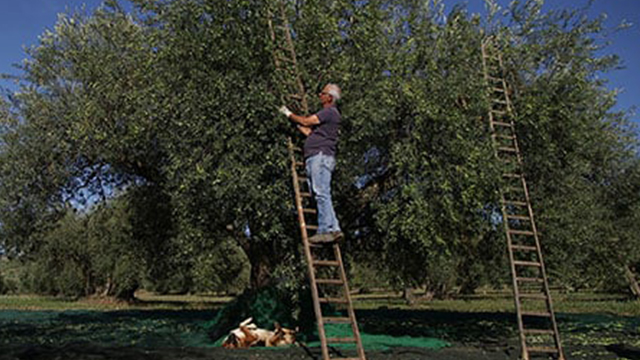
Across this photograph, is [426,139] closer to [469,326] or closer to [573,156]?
[573,156]

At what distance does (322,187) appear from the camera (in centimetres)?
853

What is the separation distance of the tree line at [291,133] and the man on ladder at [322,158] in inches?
37.2

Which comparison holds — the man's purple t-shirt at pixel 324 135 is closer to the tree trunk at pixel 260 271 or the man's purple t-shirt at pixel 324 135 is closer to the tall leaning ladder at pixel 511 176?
the tall leaning ladder at pixel 511 176

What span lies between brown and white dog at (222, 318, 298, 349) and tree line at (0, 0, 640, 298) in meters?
1.42

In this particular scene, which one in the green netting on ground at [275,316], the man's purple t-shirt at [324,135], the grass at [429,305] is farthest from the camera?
the grass at [429,305]

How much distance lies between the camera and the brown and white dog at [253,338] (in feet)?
40.3

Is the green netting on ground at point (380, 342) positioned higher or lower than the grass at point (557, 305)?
higher

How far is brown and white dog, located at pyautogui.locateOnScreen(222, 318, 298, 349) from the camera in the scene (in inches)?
484

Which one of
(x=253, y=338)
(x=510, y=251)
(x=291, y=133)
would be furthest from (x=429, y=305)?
(x=291, y=133)

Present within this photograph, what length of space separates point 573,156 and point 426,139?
4.80 m

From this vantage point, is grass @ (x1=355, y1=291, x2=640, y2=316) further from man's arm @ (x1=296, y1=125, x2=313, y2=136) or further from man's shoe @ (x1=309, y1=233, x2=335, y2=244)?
man's arm @ (x1=296, y1=125, x2=313, y2=136)

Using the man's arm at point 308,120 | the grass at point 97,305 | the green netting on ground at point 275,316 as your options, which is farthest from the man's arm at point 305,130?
the grass at point 97,305

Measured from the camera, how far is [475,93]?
11.9 meters

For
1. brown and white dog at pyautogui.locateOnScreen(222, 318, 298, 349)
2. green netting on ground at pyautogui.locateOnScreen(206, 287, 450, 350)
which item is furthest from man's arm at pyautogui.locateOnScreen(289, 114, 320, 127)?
green netting on ground at pyautogui.locateOnScreen(206, 287, 450, 350)
